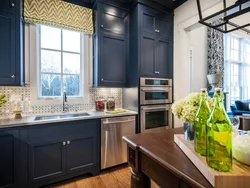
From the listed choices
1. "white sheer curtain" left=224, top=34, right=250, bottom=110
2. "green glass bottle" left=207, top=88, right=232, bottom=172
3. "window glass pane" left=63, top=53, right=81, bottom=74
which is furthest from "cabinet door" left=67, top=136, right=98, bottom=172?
"white sheer curtain" left=224, top=34, right=250, bottom=110

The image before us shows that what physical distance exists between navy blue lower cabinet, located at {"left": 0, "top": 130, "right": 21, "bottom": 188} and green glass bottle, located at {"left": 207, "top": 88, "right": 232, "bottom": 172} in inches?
78.0

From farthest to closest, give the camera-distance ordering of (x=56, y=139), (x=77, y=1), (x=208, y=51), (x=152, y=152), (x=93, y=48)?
(x=208, y=51) < (x=93, y=48) < (x=77, y=1) < (x=56, y=139) < (x=152, y=152)

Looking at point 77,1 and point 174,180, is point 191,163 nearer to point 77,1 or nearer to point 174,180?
point 174,180

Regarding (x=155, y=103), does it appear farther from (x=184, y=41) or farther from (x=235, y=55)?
(x=235, y=55)

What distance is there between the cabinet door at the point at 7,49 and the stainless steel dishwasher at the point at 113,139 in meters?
1.38

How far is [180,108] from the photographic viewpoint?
96cm

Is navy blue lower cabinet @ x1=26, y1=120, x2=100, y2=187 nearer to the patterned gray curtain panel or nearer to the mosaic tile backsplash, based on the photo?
the mosaic tile backsplash

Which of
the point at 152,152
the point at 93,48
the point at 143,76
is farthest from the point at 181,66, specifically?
the point at 152,152

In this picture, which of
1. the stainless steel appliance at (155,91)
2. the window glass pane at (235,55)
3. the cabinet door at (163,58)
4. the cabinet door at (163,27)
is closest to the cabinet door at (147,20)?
the cabinet door at (163,27)

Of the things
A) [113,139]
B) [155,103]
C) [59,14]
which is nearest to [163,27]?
[155,103]

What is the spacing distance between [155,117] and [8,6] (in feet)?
8.97

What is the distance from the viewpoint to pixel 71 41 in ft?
8.79

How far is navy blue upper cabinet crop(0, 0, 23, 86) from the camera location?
1848mm

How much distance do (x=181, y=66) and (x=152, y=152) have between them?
7.78 ft
